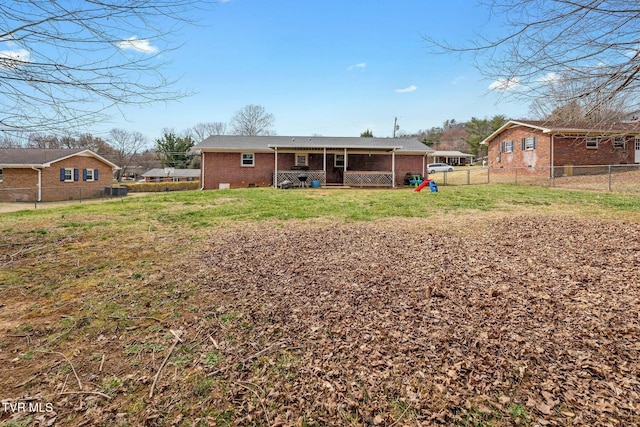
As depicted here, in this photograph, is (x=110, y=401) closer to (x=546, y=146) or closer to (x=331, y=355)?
(x=331, y=355)

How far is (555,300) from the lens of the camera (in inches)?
130

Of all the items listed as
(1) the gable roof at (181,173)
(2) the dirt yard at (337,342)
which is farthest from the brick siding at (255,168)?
(1) the gable roof at (181,173)

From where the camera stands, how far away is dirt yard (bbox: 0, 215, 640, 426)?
1979 mm

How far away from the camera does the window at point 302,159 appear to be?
20891 mm

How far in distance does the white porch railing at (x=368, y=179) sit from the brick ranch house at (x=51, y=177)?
17.4m

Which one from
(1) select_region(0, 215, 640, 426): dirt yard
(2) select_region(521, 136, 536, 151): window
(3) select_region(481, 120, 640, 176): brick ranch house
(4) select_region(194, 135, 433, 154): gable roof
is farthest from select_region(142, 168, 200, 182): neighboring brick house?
(1) select_region(0, 215, 640, 426): dirt yard

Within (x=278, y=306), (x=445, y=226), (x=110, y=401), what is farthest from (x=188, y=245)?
(x=445, y=226)

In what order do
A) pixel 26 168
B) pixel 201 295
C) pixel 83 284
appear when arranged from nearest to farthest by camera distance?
pixel 201 295, pixel 83 284, pixel 26 168

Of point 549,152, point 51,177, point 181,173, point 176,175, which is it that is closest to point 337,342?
point 549,152

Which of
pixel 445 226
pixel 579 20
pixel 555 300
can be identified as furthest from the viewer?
pixel 445 226

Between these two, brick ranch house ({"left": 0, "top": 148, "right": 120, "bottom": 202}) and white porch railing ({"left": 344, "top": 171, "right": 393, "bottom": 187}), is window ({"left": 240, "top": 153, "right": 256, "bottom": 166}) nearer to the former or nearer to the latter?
white porch railing ({"left": 344, "top": 171, "right": 393, "bottom": 187})

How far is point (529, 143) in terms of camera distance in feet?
74.3

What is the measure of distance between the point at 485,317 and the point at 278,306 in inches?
80.3

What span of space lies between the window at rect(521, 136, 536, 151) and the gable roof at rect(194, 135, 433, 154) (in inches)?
311
